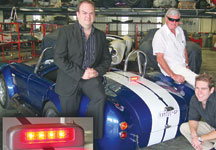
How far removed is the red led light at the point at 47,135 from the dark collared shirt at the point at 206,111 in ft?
5.95

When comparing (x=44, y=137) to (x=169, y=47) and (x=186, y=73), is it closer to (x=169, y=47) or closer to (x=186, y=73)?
(x=186, y=73)

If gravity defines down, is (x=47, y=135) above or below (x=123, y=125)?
above

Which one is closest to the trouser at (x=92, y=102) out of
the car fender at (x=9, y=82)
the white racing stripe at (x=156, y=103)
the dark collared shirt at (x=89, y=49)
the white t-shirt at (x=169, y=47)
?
the dark collared shirt at (x=89, y=49)

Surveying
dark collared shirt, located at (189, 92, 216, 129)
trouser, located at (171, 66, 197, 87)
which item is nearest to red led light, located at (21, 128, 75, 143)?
dark collared shirt, located at (189, 92, 216, 129)

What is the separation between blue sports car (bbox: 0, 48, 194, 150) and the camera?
2523mm

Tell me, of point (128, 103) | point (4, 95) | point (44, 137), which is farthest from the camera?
point (4, 95)

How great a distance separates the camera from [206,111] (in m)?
2.77

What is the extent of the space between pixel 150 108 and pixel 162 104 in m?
0.19

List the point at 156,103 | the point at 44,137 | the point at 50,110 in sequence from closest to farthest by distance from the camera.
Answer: the point at 44,137 → the point at 156,103 → the point at 50,110

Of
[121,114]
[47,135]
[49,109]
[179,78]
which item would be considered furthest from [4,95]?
[47,135]

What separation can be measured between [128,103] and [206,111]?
0.81 meters

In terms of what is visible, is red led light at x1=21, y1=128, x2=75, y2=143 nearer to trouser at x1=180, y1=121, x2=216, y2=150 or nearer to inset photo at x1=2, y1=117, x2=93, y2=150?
inset photo at x1=2, y1=117, x2=93, y2=150

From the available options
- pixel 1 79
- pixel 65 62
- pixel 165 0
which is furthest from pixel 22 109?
pixel 165 0

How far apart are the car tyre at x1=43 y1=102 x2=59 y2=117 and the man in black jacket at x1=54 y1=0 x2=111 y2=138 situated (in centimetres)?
42
